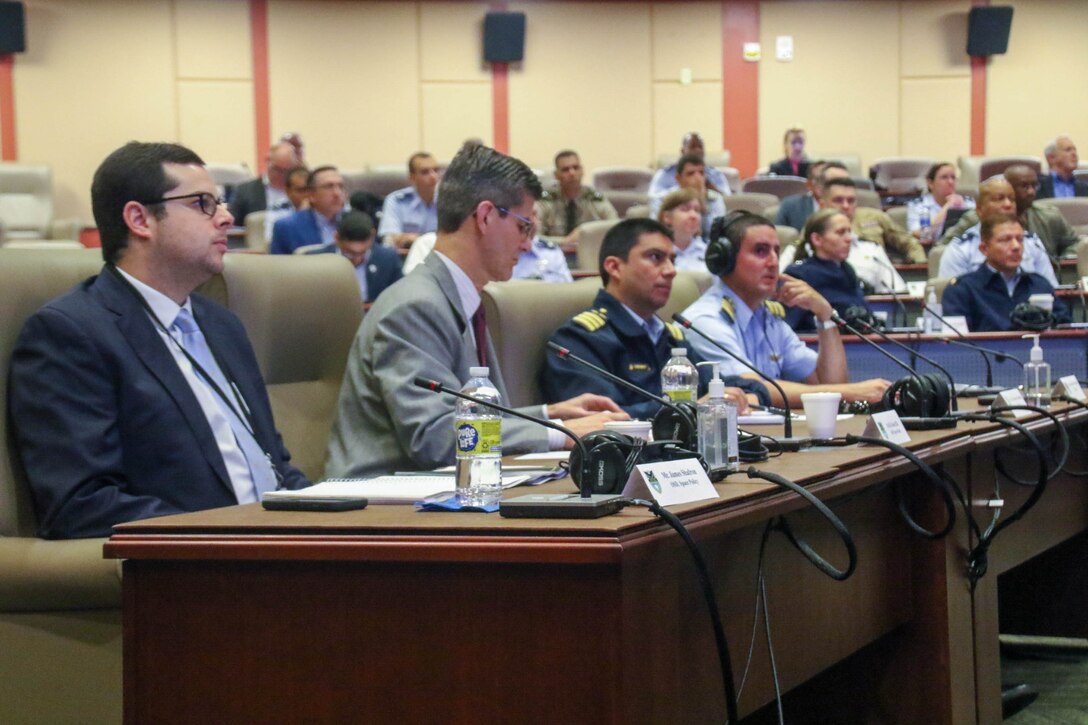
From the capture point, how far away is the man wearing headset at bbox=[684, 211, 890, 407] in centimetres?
334

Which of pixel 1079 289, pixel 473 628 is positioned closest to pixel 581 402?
pixel 473 628

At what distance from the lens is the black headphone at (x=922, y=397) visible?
7.90 feet

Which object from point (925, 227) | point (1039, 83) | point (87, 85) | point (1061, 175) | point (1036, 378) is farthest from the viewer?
point (1039, 83)

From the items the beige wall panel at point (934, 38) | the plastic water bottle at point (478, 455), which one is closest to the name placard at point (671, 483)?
the plastic water bottle at point (478, 455)

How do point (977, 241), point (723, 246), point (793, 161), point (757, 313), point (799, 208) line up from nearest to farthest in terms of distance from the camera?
1. point (723, 246)
2. point (757, 313)
3. point (977, 241)
4. point (799, 208)
5. point (793, 161)

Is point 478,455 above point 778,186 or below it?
below

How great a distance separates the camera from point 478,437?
153 centimetres

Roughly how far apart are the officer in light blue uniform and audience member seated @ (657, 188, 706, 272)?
0.51 meters

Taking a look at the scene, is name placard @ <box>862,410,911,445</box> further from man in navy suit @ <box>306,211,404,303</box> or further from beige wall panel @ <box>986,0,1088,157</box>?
beige wall panel @ <box>986,0,1088,157</box>

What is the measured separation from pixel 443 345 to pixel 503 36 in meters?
9.12

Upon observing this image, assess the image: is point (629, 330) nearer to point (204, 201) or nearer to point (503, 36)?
point (204, 201)

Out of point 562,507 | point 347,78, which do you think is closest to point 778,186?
point 347,78

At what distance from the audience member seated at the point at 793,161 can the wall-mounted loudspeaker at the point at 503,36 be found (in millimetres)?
2554

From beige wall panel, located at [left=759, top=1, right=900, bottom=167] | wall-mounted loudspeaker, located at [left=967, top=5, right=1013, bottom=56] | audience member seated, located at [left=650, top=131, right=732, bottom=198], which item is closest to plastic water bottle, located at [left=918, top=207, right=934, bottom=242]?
audience member seated, located at [left=650, top=131, right=732, bottom=198]
